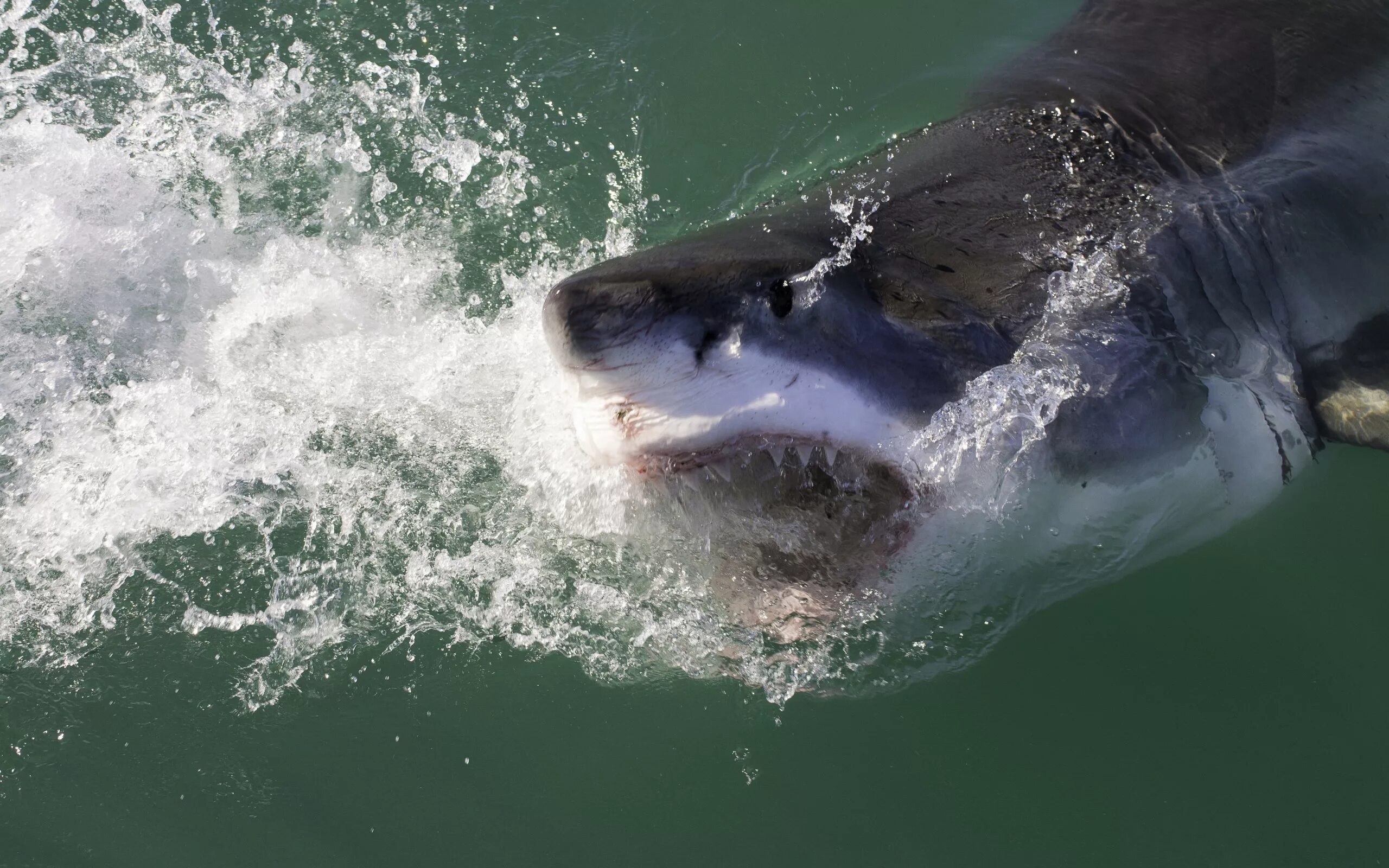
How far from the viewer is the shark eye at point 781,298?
168 cm

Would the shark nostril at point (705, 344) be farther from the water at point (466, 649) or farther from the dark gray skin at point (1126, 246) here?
the water at point (466, 649)

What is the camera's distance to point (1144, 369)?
2049mm

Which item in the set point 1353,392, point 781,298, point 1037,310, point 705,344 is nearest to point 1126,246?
point 1037,310

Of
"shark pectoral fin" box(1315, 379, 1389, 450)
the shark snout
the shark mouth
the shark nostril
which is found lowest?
"shark pectoral fin" box(1315, 379, 1389, 450)

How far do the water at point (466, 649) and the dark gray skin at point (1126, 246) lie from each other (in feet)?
1.25

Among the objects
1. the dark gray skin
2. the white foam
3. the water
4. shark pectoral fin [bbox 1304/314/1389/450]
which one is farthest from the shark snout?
shark pectoral fin [bbox 1304/314/1389/450]

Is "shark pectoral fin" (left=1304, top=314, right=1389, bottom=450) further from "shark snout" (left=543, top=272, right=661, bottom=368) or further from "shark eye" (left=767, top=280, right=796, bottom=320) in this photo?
"shark snout" (left=543, top=272, right=661, bottom=368)

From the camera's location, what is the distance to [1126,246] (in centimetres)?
224

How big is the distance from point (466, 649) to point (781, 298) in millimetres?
1262

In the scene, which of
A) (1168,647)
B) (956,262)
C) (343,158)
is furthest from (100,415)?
(1168,647)

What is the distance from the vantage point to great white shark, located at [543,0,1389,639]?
5.48 ft

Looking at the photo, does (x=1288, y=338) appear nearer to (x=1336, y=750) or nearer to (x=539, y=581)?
(x=1336, y=750)

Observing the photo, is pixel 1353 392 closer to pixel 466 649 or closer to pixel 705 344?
pixel 705 344

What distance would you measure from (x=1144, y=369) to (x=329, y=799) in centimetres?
189
